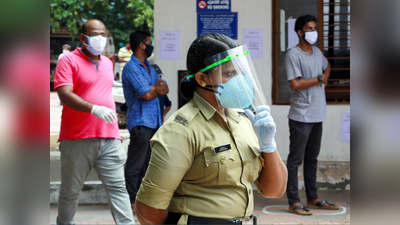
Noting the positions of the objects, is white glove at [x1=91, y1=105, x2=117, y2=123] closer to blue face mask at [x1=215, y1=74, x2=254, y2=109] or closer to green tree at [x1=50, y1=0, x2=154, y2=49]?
blue face mask at [x1=215, y1=74, x2=254, y2=109]

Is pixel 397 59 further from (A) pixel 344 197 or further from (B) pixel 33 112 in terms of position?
(A) pixel 344 197

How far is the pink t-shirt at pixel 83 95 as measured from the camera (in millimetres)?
5004

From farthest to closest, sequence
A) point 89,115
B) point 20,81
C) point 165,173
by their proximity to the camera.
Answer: point 89,115 < point 165,173 < point 20,81

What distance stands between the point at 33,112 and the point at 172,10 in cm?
540

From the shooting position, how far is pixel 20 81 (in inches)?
64.4

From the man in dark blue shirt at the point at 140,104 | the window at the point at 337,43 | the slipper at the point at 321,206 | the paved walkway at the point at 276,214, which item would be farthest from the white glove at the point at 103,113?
the window at the point at 337,43

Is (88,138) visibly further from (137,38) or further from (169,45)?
(169,45)

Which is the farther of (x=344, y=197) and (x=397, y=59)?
(x=344, y=197)

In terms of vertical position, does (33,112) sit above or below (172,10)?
below

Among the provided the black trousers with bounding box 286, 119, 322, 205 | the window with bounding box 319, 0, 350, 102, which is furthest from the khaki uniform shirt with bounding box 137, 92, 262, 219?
the window with bounding box 319, 0, 350, 102

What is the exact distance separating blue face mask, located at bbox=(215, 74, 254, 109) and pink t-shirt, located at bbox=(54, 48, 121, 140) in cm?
257

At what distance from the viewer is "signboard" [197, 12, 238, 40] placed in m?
6.90

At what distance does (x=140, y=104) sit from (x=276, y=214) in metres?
1.96

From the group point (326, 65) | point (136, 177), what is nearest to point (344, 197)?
point (326, 65)
